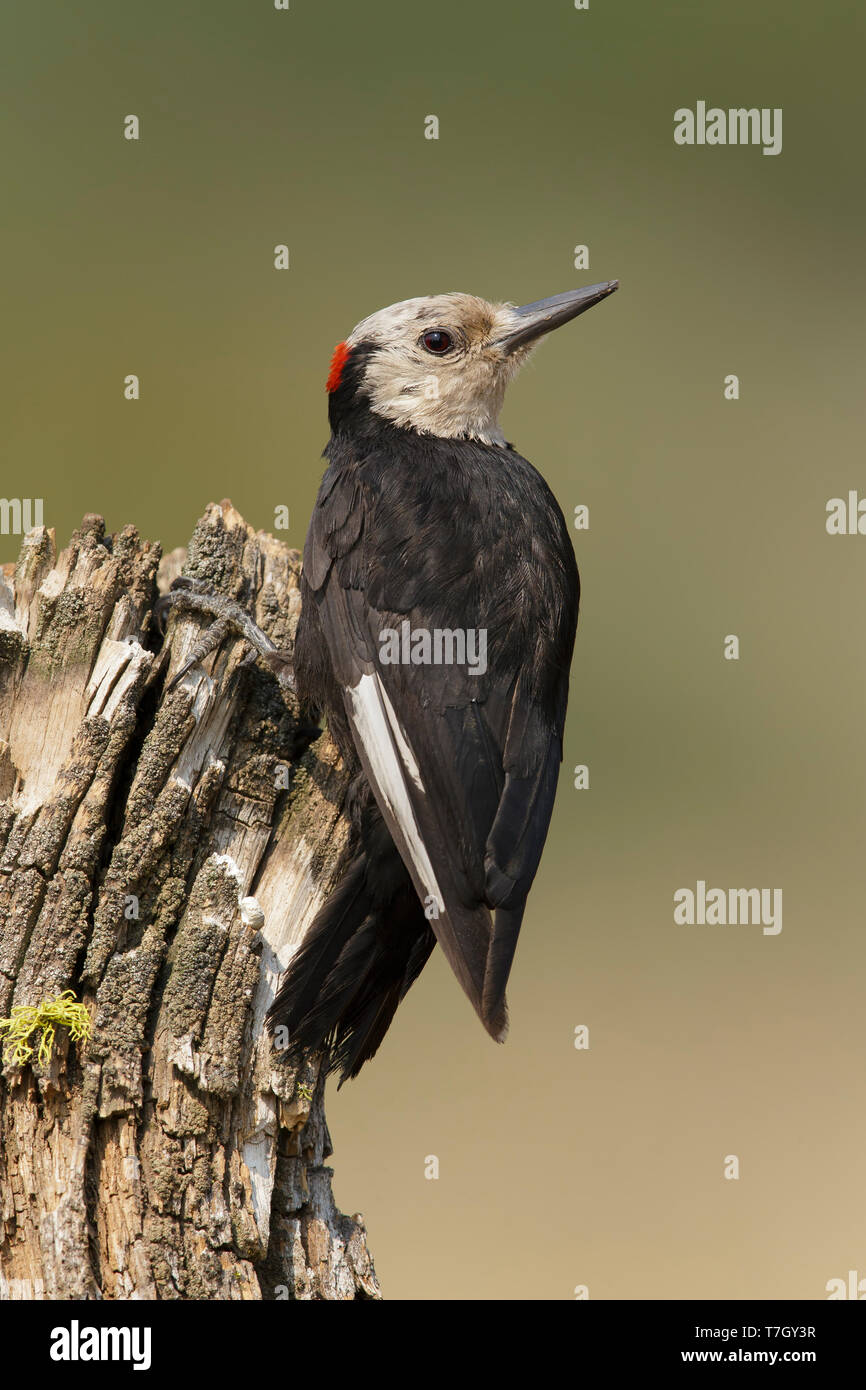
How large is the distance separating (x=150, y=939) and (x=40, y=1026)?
0.24m

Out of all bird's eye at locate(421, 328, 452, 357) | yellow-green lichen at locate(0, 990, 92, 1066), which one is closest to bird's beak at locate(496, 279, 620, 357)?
bird's eye at locate(421, 328, 452, 357)

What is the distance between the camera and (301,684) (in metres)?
2.58

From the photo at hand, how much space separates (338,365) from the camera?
3.11m

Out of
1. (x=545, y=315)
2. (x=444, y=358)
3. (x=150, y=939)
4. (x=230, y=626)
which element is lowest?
(x=150, y=939)

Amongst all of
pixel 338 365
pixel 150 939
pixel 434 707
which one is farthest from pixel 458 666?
pixel 338 365

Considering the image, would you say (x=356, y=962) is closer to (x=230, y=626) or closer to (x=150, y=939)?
(x=150, y=939)

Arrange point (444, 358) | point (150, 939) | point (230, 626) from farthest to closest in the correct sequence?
1. point (444, 358)
2. point (230, 626)
3. point (150, 939)

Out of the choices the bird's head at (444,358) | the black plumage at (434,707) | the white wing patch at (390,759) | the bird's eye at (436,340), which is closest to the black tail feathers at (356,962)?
the black plumage at (434,707)

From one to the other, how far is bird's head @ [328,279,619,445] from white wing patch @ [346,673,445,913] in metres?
0.86

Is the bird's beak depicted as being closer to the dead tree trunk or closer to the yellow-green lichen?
the dead tree trunk

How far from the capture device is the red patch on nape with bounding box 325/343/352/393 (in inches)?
122

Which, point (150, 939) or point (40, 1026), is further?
point (150, 939)
